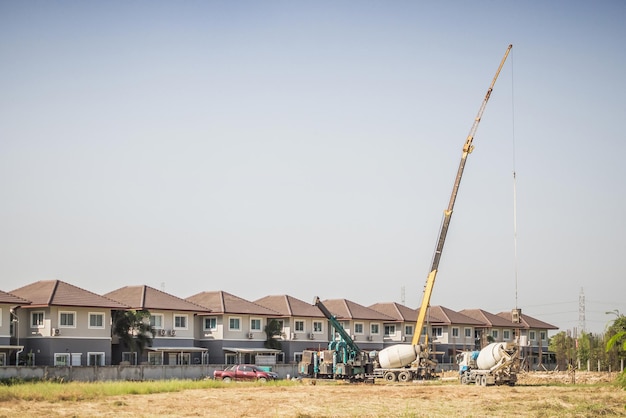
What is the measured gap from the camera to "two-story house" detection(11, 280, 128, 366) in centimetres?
5828

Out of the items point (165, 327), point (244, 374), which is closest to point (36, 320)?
point (165, 327)

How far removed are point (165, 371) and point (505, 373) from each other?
2219cm

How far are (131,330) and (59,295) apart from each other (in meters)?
6.41

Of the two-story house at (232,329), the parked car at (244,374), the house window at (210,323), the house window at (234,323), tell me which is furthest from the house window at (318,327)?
the parked car at (244,374)

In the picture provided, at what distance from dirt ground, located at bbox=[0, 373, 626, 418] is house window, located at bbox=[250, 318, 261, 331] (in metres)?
26.3

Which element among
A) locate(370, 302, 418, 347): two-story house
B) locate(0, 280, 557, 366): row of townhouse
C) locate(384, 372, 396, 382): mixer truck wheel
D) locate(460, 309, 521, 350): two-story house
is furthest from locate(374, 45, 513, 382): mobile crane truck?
locate(460, 309, 521, 350): two-story house

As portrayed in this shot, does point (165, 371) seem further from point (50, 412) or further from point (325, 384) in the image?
point (50, 412)

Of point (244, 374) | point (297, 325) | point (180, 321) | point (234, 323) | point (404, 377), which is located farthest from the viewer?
point (297, 325)

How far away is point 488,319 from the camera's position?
99625 millimetres

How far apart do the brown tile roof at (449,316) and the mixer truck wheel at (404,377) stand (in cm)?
3327

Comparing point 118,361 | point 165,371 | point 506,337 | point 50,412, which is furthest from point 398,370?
point 506,337

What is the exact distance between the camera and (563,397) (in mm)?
41188

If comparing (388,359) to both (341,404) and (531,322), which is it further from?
(531,322)

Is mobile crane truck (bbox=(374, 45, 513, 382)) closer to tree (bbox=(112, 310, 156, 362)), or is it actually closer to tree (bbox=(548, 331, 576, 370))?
tree (bbox=(112, 310, 156, 362))
